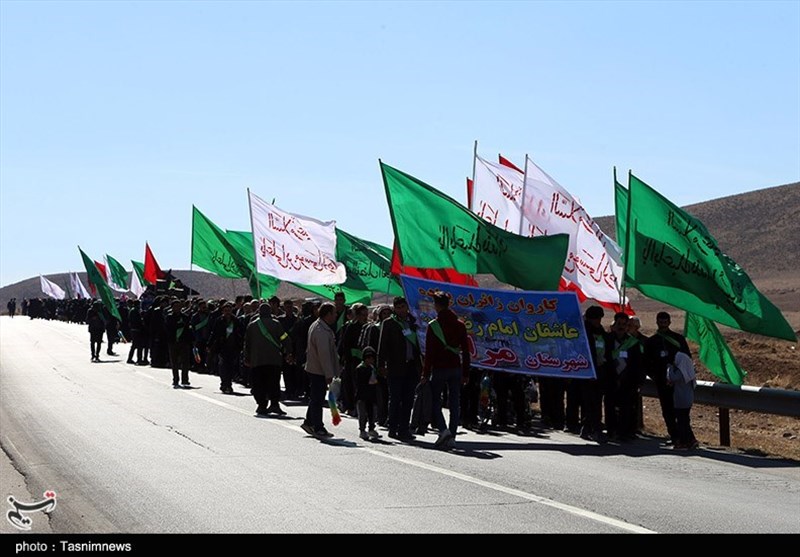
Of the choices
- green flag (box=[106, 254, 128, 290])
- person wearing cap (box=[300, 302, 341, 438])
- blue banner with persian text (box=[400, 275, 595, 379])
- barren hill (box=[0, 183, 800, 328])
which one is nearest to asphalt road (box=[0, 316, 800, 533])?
person wearing cap (box=[300, 302, 341, 438])

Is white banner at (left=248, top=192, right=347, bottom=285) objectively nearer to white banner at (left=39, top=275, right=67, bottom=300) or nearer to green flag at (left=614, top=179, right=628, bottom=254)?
green flag at (left=614, top=179, right=628, bottom=254)

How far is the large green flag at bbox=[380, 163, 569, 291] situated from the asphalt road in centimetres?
225

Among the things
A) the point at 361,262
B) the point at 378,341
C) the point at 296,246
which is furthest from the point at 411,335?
the point at 361,262

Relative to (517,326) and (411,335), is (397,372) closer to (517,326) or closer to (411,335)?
(411,335)

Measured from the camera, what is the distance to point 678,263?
15914 millimetres

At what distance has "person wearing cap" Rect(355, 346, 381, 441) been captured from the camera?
15.4 metres

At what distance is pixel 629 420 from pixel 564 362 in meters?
1.13

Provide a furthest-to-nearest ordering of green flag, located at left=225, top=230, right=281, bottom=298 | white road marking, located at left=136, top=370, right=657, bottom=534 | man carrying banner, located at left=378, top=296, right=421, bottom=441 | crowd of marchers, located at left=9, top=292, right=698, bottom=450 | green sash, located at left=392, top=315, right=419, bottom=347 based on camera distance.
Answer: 1. green flag, located at left=225, top=230, right=281, bottom=298
2. green sash, located at left=392, top=315, right=419, bottom=347
3. man carrying banner, located at left=378, top=296, right=421, bottom=441
4. crowd of marchers, located at left=9, top=292, right=698, bottom=450
5. white road marking, located at left=136, top=370, right=657, bottom=534

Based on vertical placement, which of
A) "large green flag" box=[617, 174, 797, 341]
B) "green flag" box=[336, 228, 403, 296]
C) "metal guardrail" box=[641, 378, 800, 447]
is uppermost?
"green flag" box=[336, 228, 403, 296]

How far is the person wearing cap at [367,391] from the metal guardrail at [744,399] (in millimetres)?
4126

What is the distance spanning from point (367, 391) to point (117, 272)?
3789 centimetres

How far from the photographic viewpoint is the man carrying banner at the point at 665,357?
15.3 m

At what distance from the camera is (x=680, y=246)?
16.0 m
